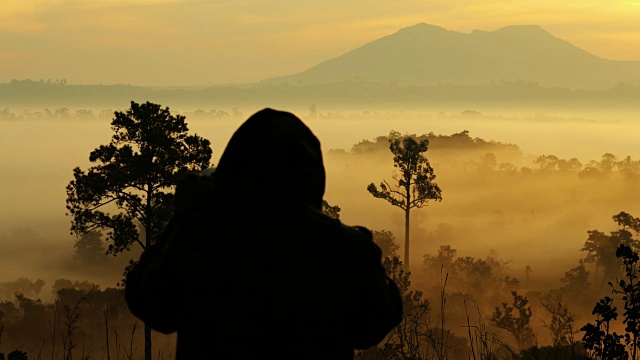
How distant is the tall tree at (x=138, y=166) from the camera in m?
33.2

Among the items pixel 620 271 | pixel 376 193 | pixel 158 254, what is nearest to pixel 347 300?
pixel 158 254

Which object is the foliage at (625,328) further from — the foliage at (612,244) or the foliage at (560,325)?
the foliage at (612,244)

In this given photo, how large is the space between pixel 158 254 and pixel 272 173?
785 millimetres

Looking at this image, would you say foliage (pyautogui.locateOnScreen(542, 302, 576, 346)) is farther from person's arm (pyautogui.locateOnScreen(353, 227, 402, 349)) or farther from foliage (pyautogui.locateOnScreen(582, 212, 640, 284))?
foliage (pyautogui.locateOnScreen(582, 212, 640, 284))

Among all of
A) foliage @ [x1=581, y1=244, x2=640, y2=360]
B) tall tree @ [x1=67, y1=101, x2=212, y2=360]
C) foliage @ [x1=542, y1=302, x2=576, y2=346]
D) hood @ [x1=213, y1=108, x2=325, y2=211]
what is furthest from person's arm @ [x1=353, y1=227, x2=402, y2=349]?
tall tree @ [x1=67, y1=101, x2=212, y2=360]

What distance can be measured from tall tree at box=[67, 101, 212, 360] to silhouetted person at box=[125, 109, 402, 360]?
3000 centimetres

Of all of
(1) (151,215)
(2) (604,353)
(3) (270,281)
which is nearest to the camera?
(3) (270,281)

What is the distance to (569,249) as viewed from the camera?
631 feet

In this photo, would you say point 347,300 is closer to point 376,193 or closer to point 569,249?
point 376,193

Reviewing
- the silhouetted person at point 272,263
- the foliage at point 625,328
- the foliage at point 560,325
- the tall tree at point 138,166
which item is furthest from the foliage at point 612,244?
the silhouetted person at point 272,263

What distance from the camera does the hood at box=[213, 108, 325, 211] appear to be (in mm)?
3238

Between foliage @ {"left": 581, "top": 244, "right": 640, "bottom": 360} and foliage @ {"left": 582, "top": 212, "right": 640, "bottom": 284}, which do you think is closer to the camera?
foliage @ {"left": 581, "top": 244, "right": 640, "bottom": 360}

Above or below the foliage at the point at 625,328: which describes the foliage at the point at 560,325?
below

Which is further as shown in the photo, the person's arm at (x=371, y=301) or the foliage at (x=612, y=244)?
the foliage at (x=612, y=244)
